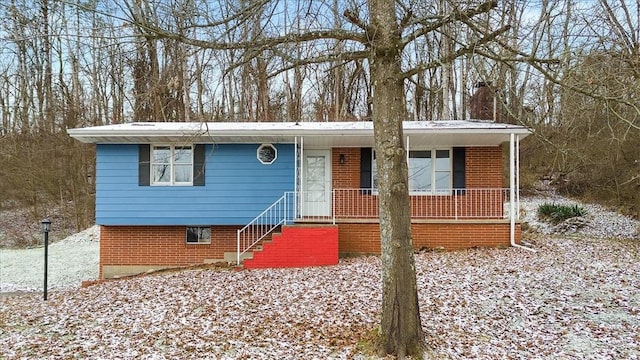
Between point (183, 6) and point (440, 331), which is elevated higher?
point (183, 6)

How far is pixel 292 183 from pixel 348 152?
1.76 m

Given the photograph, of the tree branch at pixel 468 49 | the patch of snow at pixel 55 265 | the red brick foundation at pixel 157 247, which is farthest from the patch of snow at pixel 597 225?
the patch of snow at pixel 55 265

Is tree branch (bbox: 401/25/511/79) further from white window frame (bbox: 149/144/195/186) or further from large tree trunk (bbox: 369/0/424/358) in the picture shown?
white window frame (bbox: 149/144/195/186)

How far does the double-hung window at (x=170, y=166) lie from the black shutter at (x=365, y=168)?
13.7 ft

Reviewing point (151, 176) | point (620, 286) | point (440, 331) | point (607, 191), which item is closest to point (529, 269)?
point (620, 286)

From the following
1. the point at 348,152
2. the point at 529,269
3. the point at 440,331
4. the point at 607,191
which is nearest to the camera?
the point at 440,331

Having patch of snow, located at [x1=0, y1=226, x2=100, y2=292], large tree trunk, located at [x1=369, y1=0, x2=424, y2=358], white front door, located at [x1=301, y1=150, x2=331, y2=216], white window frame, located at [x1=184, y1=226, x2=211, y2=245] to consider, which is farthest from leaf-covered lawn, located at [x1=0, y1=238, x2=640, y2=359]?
patch of snow, located at [x1=0, y1=226, x2=100, y2=292]

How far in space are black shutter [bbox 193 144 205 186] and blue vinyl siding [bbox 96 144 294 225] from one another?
0.38 ft

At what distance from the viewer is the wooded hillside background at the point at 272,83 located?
5.07m

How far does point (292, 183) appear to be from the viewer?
1133cm

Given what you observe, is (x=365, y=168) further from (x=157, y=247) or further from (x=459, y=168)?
(x=157, y=247)

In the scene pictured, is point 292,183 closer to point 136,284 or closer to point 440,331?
point 136,284

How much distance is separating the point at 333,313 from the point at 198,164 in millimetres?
6163

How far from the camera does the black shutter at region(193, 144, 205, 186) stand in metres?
11.3
